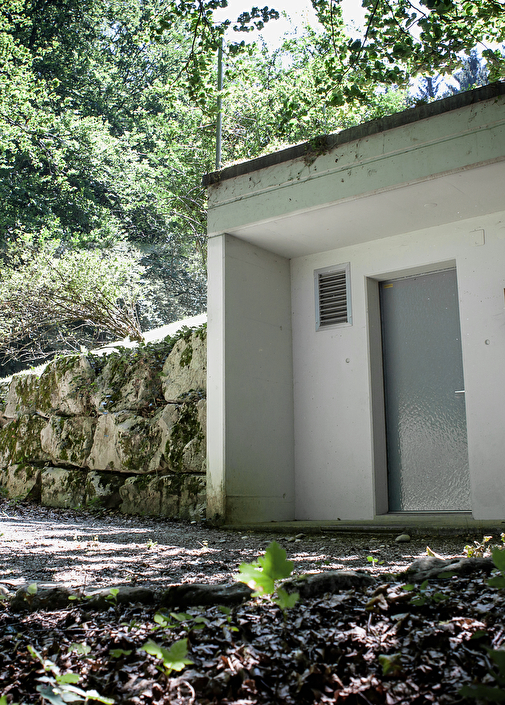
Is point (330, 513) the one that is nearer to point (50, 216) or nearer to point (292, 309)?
point (292, 309)

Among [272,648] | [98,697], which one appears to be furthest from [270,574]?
[98,697]

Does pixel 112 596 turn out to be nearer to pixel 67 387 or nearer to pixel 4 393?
pixel 67 387

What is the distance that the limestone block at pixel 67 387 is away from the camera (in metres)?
8.36

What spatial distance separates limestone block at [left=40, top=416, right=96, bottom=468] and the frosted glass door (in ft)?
13.8

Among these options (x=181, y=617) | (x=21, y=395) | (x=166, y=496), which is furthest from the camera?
(x=21, y=395)

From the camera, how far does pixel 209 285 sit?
601 centimetres

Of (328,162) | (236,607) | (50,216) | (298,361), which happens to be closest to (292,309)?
(298,361)

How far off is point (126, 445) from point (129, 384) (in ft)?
3.00

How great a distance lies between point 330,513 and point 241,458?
1.09 metres

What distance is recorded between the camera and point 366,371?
5902mm

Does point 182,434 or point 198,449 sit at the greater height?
point 182,434

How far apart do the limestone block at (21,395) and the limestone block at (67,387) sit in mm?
173

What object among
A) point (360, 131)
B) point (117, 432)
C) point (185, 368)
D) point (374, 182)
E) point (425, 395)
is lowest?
point (117, 432)

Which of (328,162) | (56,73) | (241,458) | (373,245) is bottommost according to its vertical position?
(241,458)
